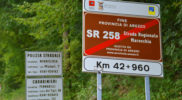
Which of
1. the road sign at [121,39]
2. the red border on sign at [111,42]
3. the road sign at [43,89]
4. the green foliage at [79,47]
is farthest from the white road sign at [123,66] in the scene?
the green foliage at [79,47]

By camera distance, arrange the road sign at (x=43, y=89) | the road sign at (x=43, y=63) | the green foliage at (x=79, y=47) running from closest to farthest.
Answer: the road sign at (x=43, y=89) < the road sign at (x=43, y=63) < the green foliage at (x=79, y=47)

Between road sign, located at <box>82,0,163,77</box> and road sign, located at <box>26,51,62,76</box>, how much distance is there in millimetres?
2132

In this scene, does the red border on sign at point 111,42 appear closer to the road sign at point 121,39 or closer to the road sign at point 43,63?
the road sign at point 121,39

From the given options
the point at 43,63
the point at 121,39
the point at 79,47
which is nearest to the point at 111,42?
the point at 121,39

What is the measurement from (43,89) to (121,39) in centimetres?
248

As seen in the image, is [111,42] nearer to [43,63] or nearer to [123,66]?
[123,66]

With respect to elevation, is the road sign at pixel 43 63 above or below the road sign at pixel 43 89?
above

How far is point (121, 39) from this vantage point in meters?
5.33

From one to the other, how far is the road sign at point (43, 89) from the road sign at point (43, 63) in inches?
6.7

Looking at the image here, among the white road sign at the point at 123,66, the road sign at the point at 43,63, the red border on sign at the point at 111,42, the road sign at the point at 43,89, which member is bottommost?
the road sign at the point at 43,89

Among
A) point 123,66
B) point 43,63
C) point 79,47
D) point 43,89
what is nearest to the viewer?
point 123,66

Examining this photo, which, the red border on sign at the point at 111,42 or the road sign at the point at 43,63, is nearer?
the red border on sign at the point at 111,42

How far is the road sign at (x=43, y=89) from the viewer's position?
667cm

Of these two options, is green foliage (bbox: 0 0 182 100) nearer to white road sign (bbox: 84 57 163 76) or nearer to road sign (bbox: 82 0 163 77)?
road sign (bbox: 82 0 163 77)
